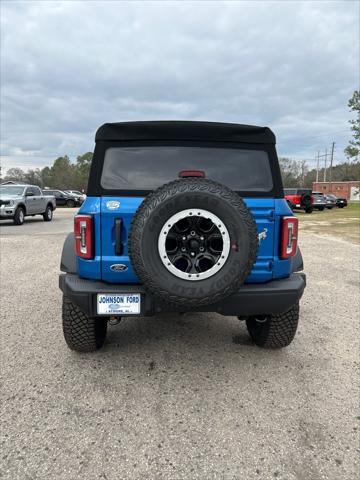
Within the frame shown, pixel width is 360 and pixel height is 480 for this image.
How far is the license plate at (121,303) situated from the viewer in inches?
99.7

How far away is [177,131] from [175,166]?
267 millimetres

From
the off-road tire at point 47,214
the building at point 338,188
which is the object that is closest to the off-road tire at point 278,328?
the off-road tire at point 47,214

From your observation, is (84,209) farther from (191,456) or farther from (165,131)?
(191,456)

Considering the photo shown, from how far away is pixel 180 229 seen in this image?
7.70ft

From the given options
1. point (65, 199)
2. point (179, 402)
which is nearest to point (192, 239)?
point (179, 402)

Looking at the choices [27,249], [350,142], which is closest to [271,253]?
[27,249]

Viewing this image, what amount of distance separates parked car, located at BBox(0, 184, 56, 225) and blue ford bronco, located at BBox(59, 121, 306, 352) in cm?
1238

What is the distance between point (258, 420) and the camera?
230cm

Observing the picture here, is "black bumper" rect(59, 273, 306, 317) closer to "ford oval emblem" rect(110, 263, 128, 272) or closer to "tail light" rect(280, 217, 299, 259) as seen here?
"ford oval emblem" rect(110, 263, 128, 272)

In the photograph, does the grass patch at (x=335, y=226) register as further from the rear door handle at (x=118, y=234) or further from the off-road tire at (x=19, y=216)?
the off-road tire at (x=19, y=216)

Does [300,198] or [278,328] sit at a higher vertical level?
[300,198]

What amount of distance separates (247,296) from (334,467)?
1.10m

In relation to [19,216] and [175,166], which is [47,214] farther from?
[175,166]

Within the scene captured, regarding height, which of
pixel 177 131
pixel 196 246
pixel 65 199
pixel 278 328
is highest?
pixel 177 131
